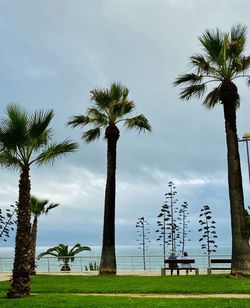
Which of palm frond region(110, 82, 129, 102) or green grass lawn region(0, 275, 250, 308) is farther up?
palm frond region(110, 82, 129, 102)

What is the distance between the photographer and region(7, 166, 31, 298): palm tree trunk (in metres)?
15.0

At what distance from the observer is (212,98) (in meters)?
22.6

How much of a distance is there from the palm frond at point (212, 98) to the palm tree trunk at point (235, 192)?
59 cm

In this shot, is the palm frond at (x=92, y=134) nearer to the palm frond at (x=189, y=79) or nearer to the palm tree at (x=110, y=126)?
the palm tree at (x=110, y=126)

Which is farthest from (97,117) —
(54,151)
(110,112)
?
(54,151)

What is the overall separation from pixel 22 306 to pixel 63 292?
12.5ft

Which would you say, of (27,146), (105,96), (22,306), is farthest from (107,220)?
(22,306)

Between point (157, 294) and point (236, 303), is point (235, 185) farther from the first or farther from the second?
point (236, 303)

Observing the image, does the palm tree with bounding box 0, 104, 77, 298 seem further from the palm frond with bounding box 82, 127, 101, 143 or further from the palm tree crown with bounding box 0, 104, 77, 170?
the palm frond with bounding box 82, 127, 101, 143

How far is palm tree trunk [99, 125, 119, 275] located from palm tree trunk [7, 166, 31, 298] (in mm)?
9706

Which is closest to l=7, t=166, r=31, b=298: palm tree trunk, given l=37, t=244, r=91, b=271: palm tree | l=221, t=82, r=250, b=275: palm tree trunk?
l=221, t=82, r=250, b=275: palm tree trunk

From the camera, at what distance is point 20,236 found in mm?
15289

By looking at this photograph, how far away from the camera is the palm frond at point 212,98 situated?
22.3 meters

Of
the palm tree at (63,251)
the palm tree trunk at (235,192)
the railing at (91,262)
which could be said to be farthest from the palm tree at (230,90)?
the palm tree at (63,251)
